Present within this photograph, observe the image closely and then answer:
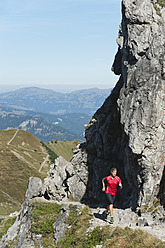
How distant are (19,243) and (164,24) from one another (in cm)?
2943

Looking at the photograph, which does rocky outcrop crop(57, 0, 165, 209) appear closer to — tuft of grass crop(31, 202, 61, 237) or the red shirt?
the red shirt

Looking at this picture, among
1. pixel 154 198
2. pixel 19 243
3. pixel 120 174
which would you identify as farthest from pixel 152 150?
pixel 19 243

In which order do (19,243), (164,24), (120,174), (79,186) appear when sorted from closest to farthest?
(164,24), (19,243), (120,174), (79,186)

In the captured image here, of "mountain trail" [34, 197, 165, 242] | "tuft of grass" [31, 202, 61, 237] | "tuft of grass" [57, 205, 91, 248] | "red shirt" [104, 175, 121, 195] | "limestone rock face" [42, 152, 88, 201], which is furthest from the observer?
"limestone rock face" [42, 152, 88, 201]

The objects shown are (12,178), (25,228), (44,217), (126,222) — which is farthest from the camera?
(12,178)

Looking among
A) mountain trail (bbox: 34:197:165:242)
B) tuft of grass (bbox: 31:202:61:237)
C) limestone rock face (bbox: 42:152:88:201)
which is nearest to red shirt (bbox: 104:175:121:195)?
mountain trail (bbox: 34:197:165:242)

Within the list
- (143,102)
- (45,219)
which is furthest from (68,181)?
(143,102)

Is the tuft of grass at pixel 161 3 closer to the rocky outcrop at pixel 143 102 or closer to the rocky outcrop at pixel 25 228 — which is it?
the rocky outcrop at pixel 143 102

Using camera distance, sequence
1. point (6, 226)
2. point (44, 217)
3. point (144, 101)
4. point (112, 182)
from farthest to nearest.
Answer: point (6, 226)
point (44, 217)
point (144, 101)
point (112, 182)

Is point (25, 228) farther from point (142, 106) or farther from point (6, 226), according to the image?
point (142, 106)

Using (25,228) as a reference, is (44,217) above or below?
above

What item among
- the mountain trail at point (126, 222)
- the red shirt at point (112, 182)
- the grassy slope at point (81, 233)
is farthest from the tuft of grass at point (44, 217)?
the red shirt at point (112, 182)

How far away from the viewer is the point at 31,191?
32969 millimetres

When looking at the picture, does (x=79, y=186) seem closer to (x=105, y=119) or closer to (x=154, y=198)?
(x=105, y=119)
